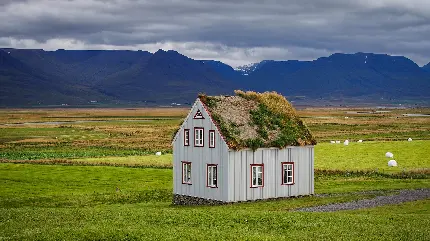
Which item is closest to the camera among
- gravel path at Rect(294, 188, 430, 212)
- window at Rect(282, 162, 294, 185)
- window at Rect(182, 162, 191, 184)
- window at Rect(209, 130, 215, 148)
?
gravel path at Rect(294, 188, 430, 212)

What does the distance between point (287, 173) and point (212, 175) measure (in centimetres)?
681

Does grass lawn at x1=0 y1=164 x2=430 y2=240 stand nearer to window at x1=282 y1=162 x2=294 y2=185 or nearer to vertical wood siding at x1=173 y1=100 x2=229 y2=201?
window at x1=282 y1=162 x2=294 y2=185

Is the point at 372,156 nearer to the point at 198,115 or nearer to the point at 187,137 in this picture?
the point at 187,137

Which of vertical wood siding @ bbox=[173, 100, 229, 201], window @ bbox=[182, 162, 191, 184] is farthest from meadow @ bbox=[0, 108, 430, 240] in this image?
window @ bbox=[182, 162, 191, 184]

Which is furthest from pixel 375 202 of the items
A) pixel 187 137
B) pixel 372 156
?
pixel 372 156

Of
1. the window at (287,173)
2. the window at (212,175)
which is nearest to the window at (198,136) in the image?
the window at (212,175)

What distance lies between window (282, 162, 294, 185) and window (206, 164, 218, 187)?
6096 mm

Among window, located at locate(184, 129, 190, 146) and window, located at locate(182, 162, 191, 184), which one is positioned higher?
window, located at locate(184, 129, 190, 146)

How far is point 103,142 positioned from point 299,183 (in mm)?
84693

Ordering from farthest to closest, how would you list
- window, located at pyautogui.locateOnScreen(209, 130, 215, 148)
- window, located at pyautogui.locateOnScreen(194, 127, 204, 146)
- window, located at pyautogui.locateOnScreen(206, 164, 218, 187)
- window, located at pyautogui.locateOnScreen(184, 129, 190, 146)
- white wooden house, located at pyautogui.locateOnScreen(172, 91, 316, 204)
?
window, located at pyautogui.locateOnScreen(184, 129, 190, 146) → window, located at pyautogui.locateOnScreen(194, 127, 204, 146) → window, located at pyautogui.locateOnScreen(209, 130, 215, 148) → window, located at pyautogui.locateOnScreen(206, 164, 218, 187) → white wooden house, located at pyautogui.locateOnScreen(172, 91, 316, 204)

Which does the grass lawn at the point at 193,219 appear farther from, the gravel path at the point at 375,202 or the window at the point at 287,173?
the window at the point at 287,173

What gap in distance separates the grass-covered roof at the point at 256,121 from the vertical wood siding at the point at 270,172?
0.72 m

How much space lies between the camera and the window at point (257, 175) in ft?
179

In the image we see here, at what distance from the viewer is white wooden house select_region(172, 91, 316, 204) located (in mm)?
53625
